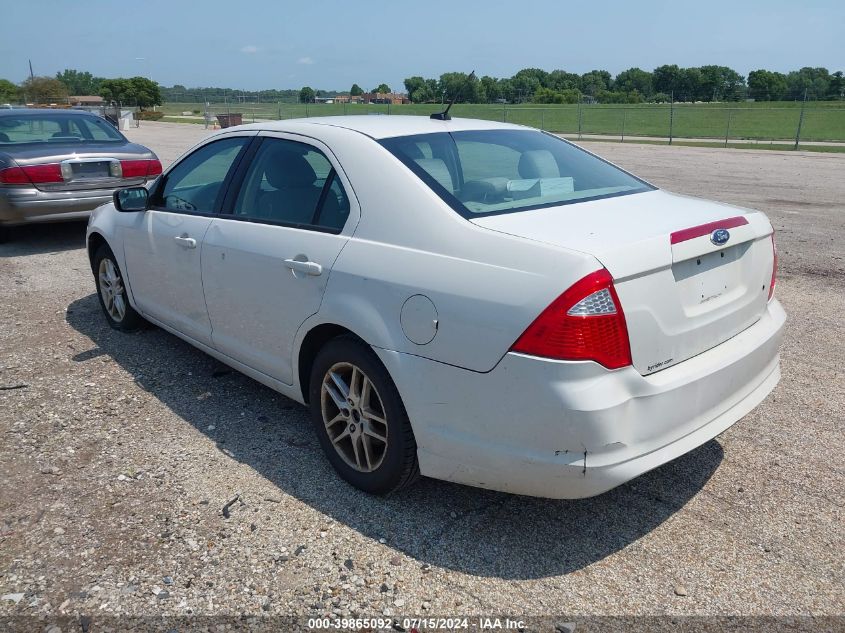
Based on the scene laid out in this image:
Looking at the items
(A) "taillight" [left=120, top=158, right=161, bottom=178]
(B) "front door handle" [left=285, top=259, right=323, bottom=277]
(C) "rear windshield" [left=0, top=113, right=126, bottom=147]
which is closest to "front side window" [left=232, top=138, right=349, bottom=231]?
(B) "front door handle" [left=285, top=259, right=323, bottom=277]

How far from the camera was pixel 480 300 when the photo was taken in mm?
2730

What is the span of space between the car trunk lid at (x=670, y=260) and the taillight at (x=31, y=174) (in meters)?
7.13

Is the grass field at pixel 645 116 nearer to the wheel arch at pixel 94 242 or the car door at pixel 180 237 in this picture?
the wheel arch at pixel 94 242

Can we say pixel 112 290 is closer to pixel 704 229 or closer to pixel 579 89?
pixel 704 229

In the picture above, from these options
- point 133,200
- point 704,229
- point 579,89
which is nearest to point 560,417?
point 704,229

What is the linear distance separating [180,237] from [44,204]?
4.98 metres

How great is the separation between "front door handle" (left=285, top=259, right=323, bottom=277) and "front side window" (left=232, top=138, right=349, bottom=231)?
0.65 feet

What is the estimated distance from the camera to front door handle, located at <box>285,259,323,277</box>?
339cm

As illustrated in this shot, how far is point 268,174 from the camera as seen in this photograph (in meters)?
4.05

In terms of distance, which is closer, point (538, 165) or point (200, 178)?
point (538, 165)

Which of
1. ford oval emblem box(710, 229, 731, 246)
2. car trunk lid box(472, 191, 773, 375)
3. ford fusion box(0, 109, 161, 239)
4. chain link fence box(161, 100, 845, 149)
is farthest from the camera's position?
chain link fence box(161, 100, 845, 149)

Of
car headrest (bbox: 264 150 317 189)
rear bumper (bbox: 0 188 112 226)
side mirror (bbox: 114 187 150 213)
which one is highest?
car headrest (bbox: 264 150 317 189)

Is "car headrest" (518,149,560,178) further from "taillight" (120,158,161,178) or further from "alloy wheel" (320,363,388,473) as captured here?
"taillight" (120,158,161,178)

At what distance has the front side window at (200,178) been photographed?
4.35 meters
